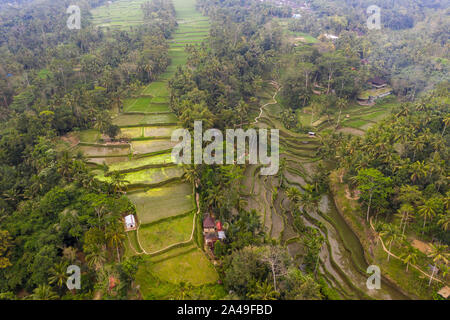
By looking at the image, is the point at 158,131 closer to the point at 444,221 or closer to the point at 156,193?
the point at 156,193

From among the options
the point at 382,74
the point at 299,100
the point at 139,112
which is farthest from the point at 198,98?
the point at 382,74

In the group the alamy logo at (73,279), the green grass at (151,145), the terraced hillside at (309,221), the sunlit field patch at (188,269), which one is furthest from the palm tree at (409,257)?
the green grass at (151,145)

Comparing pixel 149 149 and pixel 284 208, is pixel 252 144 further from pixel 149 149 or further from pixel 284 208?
pixel 149 149

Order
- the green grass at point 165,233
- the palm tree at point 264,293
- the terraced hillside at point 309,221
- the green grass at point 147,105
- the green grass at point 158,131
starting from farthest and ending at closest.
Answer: the green grass at point 147,105 < the green grass at point 158,131 < the green grass at point 165,233 < the terraced hillside at point 309,221 < the palm tree at point 264,293

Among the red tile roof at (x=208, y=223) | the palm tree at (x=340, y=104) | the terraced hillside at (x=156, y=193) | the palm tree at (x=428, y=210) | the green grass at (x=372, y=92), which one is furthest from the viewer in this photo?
the green grass at (x=372, y=92)

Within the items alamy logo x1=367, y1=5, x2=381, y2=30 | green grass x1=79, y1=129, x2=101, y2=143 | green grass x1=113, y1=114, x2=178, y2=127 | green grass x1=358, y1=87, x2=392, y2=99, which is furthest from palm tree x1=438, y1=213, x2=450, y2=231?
alamy logo x1=367, y1=5, x2=381, y2=30

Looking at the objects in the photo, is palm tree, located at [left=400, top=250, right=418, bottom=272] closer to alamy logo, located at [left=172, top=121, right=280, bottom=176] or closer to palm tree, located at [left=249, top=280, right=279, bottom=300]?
palm tree, located at [left=249, top=280, right=279, bottom=300]

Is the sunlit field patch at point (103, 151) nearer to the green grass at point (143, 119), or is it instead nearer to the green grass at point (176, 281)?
the green grass at point (143, 119)
